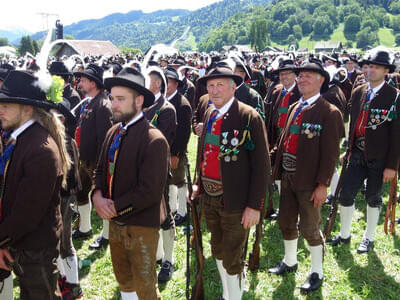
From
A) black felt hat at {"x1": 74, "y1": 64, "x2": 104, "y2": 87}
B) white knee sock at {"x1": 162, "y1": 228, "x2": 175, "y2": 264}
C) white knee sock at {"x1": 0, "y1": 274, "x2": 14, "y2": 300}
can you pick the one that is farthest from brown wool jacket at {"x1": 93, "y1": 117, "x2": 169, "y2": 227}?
black felt hat at {"x1": 74, "y1": 64, "x2": 104, "y2": 87}

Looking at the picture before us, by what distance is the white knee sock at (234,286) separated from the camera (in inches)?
148

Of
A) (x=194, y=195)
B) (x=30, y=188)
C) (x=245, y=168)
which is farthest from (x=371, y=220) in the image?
(x=30, y=188)

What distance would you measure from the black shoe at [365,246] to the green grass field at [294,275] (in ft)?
0.24

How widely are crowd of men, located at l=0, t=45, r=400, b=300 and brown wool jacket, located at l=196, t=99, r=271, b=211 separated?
0.03 ft

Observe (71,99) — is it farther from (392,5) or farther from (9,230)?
(392,5)

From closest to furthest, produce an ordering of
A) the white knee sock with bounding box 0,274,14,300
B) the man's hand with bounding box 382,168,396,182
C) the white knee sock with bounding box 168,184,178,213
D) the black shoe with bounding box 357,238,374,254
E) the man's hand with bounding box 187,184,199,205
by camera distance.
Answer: the white knee sock with bounding box 0,274,14,300
the man's hand with bounding box 187,184,199,205
the man's hand with bounding box 382,168,396,182
the black shoe with bounding box 357,238,374,254
the white knee sock with bounding box 168,184,178,213

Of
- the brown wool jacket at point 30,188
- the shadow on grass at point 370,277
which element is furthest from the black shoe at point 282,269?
the brown wool jacket at point 30,188

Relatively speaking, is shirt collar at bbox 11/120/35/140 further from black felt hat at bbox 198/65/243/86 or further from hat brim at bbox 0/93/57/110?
black felt hat at bbox 198/65/243/86

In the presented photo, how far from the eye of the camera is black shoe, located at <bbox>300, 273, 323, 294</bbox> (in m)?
4.42

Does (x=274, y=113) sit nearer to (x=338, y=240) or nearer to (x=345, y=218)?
(x=345, y=218)

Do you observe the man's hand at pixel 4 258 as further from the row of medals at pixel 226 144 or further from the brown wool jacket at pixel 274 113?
the brown wool jacket at pixel 274 113

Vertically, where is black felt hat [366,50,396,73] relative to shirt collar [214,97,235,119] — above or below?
above

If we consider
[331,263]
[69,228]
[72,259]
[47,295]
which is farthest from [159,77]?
[331,263]

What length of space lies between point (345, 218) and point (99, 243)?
12.4ft
